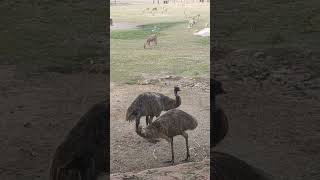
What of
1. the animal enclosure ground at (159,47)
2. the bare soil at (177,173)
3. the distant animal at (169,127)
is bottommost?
the bare soil at (177,173)

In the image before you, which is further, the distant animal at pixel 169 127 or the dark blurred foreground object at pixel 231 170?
the distant animal at pixel 169 127

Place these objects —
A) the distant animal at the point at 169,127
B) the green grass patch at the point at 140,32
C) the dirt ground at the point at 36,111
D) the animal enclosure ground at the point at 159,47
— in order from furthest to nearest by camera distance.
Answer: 1. the green grass patch at the point at 140,32
2. the animal enclosure ground at the point at 159,47
3. the distant animal at the point at 169,127
4. the dirt ground at the point at 36,111

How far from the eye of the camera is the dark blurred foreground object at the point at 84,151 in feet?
6.06

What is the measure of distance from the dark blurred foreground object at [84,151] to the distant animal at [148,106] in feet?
1.03

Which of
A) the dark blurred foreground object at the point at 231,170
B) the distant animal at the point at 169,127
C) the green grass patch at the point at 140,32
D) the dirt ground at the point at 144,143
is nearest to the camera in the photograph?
the dark blurred foreground object at the point at 231,170

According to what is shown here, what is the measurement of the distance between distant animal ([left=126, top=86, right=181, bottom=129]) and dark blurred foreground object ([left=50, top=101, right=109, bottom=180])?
315 mm

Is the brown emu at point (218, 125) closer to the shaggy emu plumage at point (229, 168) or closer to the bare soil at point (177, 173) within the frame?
the shaggy emu plumage at point (229, 168)

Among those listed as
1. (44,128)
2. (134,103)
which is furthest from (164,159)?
(44,128)

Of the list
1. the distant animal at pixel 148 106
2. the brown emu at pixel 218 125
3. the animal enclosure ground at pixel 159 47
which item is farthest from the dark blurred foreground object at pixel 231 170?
the animal enclosure ground at pixel 159 47

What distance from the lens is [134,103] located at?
271cm

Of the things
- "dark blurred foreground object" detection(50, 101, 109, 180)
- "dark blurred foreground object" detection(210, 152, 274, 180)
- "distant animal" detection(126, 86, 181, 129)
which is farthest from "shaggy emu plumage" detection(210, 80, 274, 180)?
"dark blurred foreground object" detection(50, 101, 109, 180)

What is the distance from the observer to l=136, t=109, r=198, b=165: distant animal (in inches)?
91.7

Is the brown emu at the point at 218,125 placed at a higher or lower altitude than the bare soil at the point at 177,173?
higher

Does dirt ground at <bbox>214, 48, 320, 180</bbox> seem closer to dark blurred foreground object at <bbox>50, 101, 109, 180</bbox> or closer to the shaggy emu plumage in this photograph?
the shaggy emu plumage
